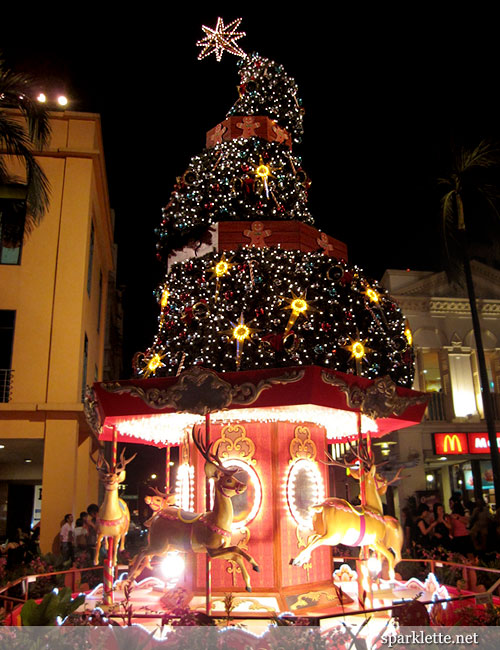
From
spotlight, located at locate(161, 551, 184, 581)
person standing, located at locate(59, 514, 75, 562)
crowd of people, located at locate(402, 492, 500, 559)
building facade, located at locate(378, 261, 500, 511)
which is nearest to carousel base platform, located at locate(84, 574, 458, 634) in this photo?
spotlight, located at locate(161, 551, 184, 581)

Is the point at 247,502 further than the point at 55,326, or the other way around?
the point at 55,326

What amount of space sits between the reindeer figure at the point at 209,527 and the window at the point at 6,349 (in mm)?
10299

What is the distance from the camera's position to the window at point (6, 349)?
18.8m

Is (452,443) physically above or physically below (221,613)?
above

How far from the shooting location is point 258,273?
38.7 feet

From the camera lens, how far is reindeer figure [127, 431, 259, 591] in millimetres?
9469

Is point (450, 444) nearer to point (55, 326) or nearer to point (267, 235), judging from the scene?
point (55, 326)

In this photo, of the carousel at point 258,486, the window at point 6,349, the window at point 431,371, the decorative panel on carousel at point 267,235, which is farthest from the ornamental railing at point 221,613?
the window at point 431,371

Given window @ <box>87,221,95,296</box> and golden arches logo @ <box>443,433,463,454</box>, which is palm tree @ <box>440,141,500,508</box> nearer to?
golden arches logo @ <box>443,433,463,454</box>

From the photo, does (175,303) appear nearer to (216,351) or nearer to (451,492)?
(216,351)

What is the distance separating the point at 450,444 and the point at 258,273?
17532 mm

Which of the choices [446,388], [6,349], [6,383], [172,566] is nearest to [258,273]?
[172,566]

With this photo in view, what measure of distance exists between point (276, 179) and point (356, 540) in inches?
304

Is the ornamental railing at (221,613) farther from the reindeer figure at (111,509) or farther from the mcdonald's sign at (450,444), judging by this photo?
the mcdonald's sign at (450,444)
